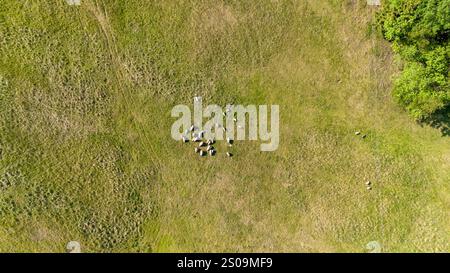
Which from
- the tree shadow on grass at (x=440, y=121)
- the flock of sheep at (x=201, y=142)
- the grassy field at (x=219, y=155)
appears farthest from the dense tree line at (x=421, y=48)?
the flock of sheep at (x=201, y=142)

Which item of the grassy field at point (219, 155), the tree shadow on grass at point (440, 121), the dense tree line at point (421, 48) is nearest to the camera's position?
the dense tree line at point (421, 48)

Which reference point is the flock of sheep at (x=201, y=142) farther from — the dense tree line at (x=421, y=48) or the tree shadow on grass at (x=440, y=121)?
the tree shadow on grass at (x=440, y=121)

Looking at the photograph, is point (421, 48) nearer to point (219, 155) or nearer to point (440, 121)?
point (440, 121)

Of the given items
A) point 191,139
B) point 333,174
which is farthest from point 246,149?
point 333,174

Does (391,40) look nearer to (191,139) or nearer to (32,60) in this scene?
(191,139)

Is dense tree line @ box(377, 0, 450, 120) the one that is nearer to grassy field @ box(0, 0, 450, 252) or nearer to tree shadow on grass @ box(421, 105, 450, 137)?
tree shadow on grass @ box(421, 105, 450, 137)

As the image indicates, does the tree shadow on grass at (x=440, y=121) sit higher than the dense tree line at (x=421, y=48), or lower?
lower

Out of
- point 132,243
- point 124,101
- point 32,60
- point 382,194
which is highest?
point 32,60
